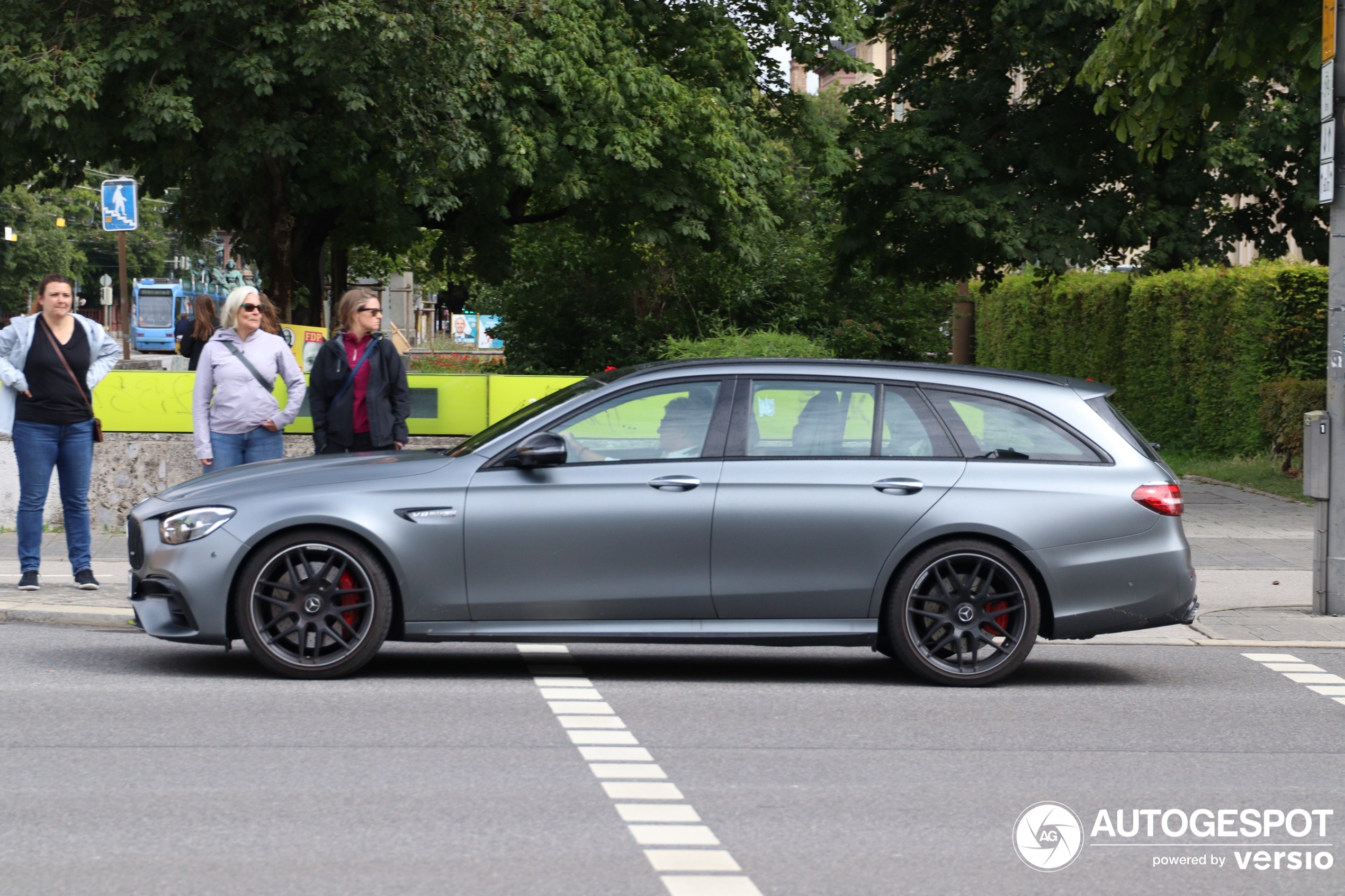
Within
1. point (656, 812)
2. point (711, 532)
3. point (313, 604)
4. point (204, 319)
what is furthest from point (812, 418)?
point (204, 319)

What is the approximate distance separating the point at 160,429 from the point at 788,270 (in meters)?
16.9

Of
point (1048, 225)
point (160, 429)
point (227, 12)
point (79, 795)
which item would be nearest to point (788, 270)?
point (1048, 225)

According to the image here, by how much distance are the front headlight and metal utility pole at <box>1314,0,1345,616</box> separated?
628 centimetres

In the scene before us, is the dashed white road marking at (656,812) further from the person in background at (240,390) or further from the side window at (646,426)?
the person in background at (240,390)

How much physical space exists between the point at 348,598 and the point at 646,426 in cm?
155

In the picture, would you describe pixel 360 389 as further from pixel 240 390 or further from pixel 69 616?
pixel 69 616

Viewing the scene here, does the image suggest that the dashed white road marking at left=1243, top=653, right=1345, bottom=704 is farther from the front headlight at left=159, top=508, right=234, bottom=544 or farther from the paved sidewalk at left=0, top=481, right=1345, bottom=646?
the front headlight at left=159, top=508, right=234, bottom=544

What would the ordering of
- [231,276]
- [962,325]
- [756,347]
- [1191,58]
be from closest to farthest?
[1191,58]
[756,347]
[962,325]
[231,276]

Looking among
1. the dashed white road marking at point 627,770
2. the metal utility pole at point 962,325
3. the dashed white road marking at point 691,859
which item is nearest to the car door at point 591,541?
the dashed white road marking at point 627,770

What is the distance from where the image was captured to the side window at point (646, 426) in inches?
298

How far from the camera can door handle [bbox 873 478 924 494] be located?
7.52 m

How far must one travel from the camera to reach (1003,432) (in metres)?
7.78

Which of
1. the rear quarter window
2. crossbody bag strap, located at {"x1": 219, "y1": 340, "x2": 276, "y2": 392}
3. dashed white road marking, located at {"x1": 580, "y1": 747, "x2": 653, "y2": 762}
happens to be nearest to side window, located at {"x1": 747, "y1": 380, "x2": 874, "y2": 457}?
the rear quarter window

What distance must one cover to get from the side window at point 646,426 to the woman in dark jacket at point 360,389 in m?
2.21
